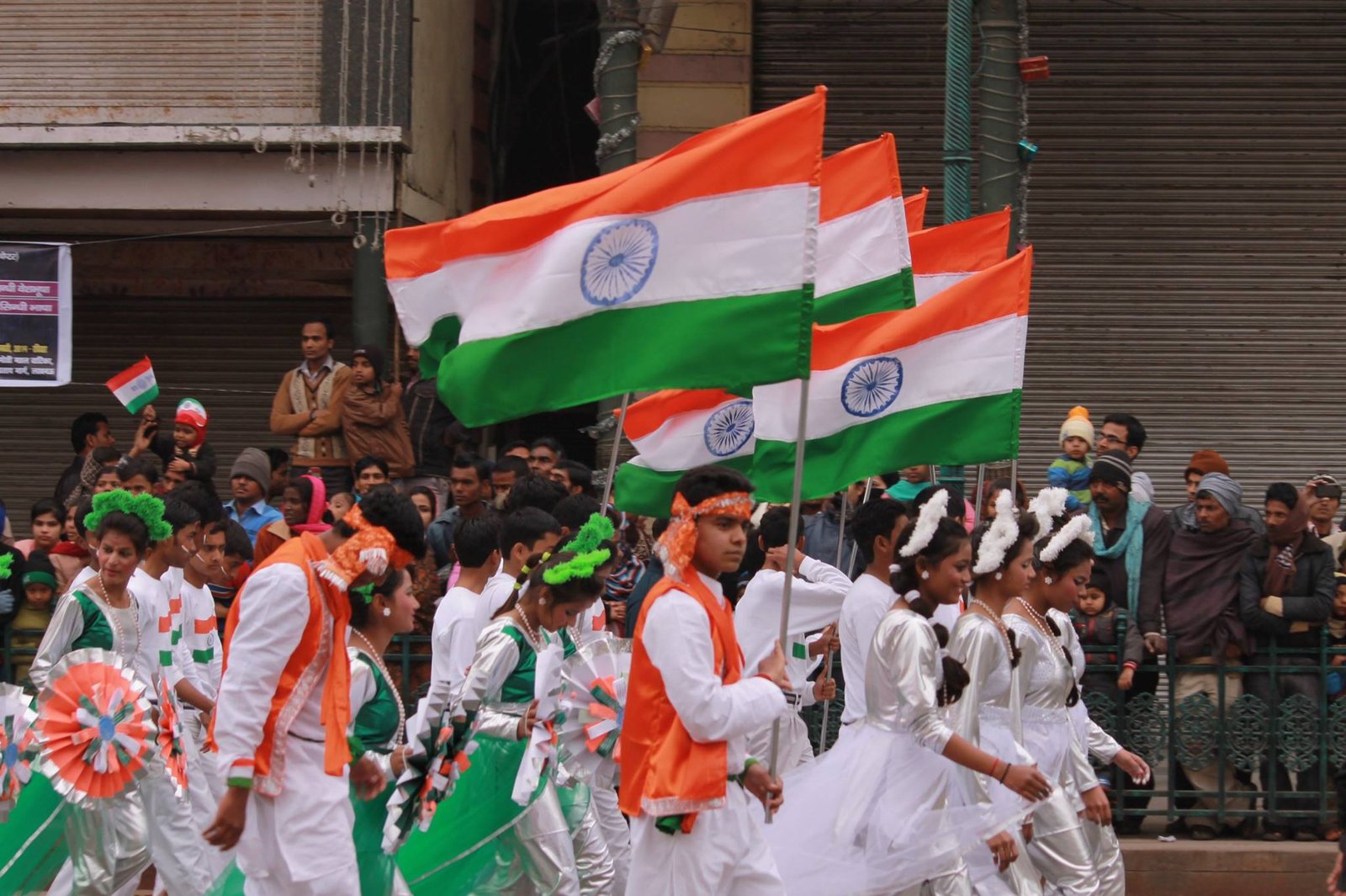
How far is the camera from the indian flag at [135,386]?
13.6 m

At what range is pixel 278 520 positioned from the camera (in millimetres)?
11617

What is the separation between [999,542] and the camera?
7734mm

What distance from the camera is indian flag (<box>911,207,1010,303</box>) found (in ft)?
33.8

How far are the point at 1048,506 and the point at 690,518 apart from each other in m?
2.19

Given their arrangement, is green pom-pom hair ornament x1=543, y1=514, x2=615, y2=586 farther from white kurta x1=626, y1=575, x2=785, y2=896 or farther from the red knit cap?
the red knit cap

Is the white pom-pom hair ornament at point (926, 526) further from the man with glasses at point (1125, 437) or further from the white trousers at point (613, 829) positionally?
the man with glasses at point (1125, 437)

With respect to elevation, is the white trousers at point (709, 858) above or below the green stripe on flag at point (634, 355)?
below

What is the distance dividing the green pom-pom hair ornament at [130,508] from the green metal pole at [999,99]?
15.6 ft

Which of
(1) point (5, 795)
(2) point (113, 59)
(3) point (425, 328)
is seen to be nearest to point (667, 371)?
(3) point (425, 328)

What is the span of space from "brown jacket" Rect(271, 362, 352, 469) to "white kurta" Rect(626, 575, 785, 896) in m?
6.69

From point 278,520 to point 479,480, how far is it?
3.75ft

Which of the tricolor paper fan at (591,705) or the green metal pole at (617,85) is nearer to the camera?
the tricolor paper fan at (591,705)

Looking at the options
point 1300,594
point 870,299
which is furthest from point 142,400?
point 1300,594

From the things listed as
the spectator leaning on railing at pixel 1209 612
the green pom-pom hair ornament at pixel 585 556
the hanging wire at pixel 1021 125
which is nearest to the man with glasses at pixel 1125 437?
the spectator leaning on railing at pixel 1209 612
